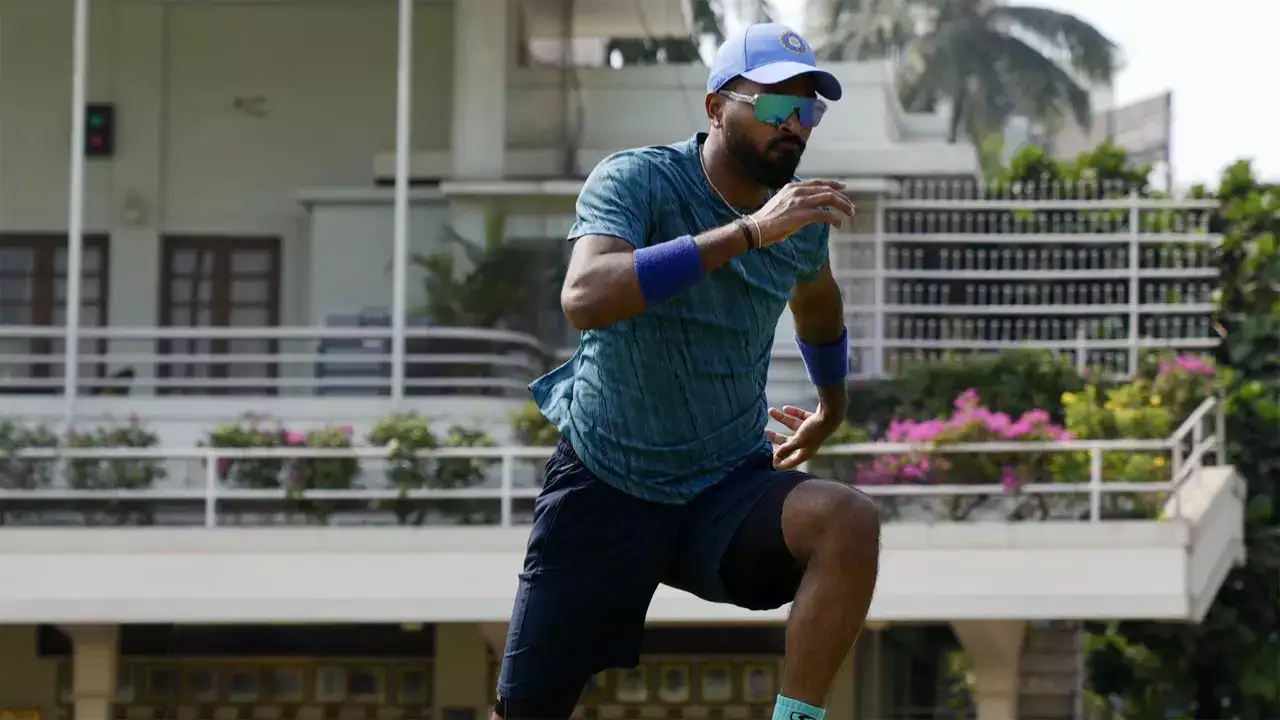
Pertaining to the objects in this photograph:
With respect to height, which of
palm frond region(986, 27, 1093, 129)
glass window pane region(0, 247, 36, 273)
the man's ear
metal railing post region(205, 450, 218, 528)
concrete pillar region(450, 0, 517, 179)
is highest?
palm frond region(986, 27, 1093, 129)

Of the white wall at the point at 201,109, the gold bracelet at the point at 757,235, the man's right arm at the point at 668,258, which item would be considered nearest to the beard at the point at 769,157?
the man's right arm at the point at 668,258

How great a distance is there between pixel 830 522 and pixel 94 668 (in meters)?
12.2

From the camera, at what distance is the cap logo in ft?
13.2

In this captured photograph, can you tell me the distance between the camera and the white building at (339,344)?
14.3m

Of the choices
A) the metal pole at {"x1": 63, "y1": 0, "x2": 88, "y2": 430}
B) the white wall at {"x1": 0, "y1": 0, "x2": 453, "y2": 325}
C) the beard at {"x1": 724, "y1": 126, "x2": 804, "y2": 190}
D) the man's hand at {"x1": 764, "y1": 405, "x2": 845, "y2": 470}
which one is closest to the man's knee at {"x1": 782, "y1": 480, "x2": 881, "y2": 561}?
the beard at {"x1": 724, "y1": 126, "x2": 804, "y2": 190}

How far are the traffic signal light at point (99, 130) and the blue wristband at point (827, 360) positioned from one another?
14511 mm

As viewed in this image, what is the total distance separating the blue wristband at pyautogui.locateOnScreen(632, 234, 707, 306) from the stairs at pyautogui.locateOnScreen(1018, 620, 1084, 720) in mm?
14220

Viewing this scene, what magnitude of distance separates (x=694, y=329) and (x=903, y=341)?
13890mm

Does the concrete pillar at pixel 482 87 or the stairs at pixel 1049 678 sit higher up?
the concrete pillar at pixel 482 87

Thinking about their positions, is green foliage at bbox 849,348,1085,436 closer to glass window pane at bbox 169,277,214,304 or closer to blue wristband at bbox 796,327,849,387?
glass window pane at bbox 169,277,214,304

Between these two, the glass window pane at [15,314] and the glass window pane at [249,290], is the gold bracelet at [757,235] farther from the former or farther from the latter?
the glass window pane at [15,314]

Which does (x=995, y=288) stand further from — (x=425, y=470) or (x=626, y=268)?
(x=626, y=268)

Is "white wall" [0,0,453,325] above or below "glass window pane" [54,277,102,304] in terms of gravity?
above

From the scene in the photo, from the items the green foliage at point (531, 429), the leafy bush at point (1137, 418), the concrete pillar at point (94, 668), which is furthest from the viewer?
the concrete pillar at point (94, 668)
